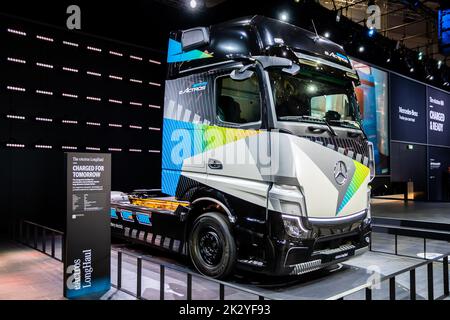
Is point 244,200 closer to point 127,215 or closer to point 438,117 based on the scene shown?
point 127,215

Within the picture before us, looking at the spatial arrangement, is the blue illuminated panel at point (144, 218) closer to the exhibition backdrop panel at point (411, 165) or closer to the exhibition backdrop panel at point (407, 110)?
the exhibition backdrop panel at point (411, 165)

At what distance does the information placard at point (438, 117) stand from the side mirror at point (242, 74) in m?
16.3

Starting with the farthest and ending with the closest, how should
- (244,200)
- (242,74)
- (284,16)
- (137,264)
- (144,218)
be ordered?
(284,16), (144,218), (244,200), (242,74), (137,264)

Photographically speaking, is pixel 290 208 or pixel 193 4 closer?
pixel 290 208

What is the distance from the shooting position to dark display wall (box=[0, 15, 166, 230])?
865 centimetres

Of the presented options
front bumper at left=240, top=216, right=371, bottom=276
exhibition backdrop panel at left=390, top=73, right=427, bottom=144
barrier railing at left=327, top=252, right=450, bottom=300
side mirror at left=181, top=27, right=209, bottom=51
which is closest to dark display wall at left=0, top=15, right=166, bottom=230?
side mirror at left=181, top=27, right=209, bottom=51

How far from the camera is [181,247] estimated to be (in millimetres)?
5656

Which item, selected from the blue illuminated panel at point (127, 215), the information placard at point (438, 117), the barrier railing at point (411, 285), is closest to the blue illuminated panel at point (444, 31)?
the information placard at point (438, 117)

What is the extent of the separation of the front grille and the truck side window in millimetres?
734

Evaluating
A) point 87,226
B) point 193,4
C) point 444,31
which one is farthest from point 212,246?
point 444,31

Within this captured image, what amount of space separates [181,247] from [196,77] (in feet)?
7.73

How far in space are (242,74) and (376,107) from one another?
11354 millimetres

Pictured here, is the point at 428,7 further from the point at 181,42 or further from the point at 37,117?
the point at 37,117

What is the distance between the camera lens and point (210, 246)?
5.28 m
